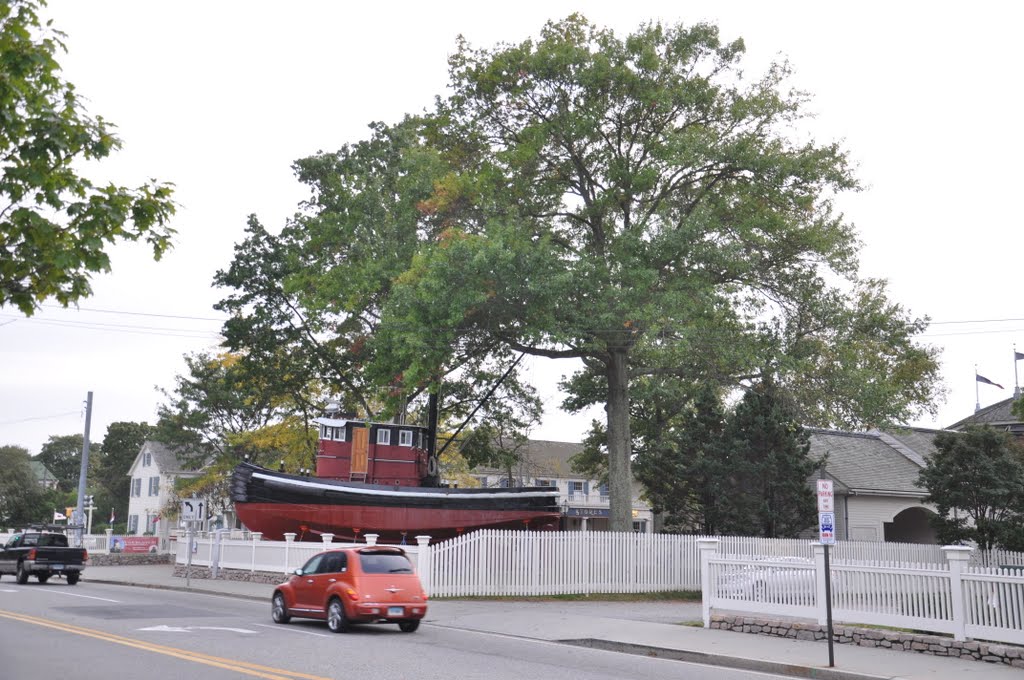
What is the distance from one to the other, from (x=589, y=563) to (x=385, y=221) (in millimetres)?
13035

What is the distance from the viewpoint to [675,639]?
54.1 feet

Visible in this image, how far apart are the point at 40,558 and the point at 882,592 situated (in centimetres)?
2475

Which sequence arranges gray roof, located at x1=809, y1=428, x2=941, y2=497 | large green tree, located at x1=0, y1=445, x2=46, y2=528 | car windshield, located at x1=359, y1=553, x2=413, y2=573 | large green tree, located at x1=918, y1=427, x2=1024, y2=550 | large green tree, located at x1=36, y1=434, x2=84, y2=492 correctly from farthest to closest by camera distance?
1. large green tree, located at x1=36, y1=434, x2=84, y2=492
2. large green tree, located at x1=0, y1=445, x2=46, y2=528
3. gray roof, located at x1=809, y1=428, x2=941, y2=497
4. large green tree, located at x1=918, y1=427, x2=1024, y2=550
5. car windshield, located at x1=359, y1=553, x2=413, y2=573

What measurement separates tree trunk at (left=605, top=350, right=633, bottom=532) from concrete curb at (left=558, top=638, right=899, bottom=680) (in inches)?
538

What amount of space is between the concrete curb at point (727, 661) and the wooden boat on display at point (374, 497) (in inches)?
558

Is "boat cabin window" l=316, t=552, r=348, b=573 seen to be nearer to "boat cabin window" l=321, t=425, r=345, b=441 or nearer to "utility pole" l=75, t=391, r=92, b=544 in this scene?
"boat cabin window" l=321, t=425, r=345, b=441

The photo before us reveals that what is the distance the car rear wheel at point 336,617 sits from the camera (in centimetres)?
1650

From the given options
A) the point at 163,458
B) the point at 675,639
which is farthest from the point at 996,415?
the point at 163,458

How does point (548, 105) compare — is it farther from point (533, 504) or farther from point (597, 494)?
point (597, 494)

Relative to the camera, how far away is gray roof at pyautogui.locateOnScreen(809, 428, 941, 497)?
116ft

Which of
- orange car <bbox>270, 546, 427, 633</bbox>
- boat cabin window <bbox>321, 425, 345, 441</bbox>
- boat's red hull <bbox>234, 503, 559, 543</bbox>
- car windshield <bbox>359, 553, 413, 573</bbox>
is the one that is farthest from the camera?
boat cabin window <bbox>321, 425, 345, 441</bbox>

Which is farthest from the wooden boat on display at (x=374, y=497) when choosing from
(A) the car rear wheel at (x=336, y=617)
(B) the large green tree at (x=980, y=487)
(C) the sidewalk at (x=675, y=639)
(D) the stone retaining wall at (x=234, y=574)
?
(B) the large green tree at (x=980, y=487)

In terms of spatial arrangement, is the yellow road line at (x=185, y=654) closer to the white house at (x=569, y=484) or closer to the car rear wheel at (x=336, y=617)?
the car rear wheel at (x=336, y=617)

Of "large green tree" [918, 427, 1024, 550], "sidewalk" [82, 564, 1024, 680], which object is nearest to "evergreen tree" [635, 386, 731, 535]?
"large green tree" [918, 427, 1024, 550]
